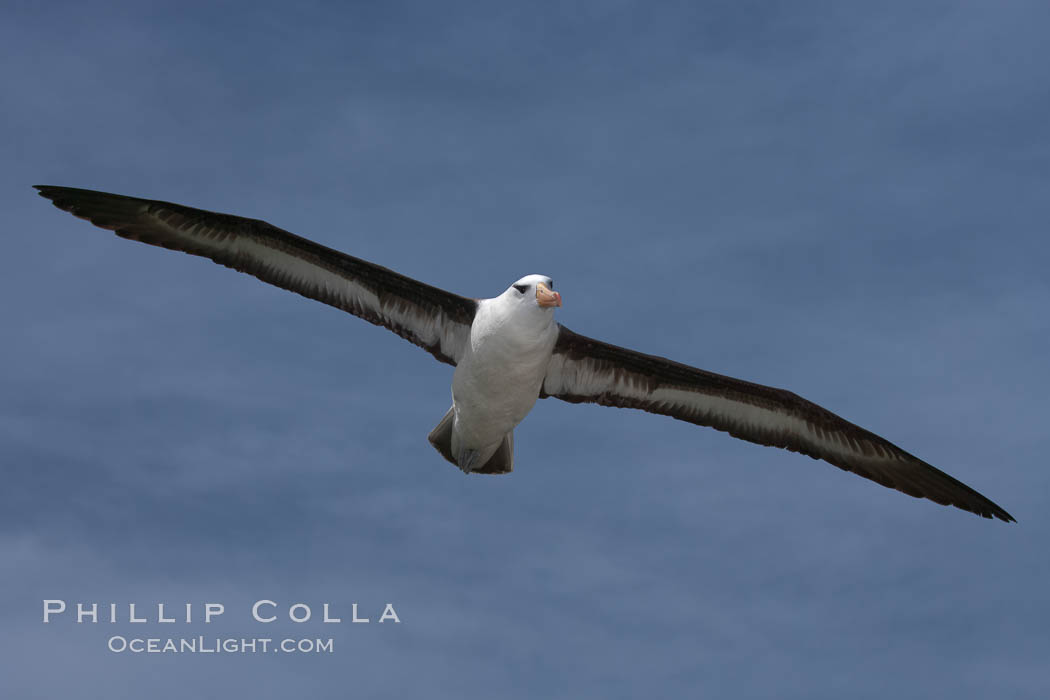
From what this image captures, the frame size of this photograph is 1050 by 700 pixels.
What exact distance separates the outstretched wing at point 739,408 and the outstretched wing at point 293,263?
1861 millimetres

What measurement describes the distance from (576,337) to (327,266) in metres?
3.95

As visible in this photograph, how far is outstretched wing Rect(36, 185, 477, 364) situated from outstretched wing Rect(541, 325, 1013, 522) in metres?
1.86

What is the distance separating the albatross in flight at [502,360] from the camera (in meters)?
19.6

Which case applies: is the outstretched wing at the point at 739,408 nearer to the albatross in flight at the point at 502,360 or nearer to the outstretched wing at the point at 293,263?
the albatross in flight at the point at 502,360

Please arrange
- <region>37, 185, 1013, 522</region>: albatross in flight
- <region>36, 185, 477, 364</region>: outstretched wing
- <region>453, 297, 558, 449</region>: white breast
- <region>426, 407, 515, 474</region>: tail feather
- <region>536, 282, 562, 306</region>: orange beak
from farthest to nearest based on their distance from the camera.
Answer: <region>426, 407, 515, 474</region>: tail feather → <region>36, 185, 477, 364</region>: outstretched wing → <region>37, 185, 1013, 522</region>: albatross in flight → <region>453, 297, 558, 449</region>: white breast → <region>536, 282, 562, 306</region>: orange beak

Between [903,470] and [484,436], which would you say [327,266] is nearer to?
[484,436]

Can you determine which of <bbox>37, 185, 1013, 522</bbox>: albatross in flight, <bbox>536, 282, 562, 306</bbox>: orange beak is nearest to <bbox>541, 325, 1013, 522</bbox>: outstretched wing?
<bbox>37, 185, 1013, 522</bbox>: albatross in flight

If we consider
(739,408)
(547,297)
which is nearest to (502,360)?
(547,297)

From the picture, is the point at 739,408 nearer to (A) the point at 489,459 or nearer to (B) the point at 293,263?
(A) the point at 489,459

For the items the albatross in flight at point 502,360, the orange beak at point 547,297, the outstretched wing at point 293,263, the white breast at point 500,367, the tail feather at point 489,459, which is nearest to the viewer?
the orange beak at point 547,297

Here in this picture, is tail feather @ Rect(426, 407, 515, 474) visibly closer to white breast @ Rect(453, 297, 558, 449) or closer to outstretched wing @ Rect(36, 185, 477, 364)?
white breast @ Rect(453, 297, 558, 449)

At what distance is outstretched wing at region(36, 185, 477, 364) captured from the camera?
20266 millimetres

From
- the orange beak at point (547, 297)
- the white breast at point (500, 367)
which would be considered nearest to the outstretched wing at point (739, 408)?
the white breast at point (500, 367)

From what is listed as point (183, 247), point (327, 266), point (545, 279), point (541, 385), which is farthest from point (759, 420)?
point (183, 247)
